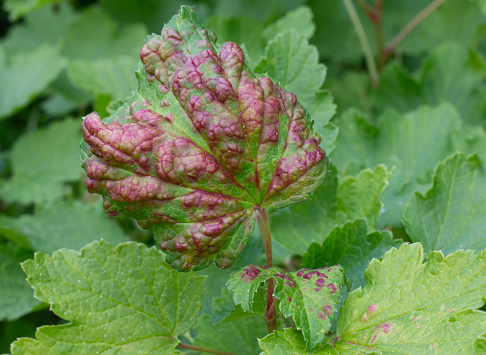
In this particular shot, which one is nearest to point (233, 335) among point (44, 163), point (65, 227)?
point (65, 227)

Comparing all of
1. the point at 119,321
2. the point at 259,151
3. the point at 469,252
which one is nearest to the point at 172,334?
the point at 119,321

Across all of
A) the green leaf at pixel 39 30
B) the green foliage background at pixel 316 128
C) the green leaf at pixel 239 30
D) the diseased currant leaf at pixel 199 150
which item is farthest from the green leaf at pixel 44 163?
the diseased currant leaf at pixel 199 150

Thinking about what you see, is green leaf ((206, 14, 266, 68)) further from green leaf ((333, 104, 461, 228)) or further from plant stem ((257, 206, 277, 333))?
plant stem ((257, 206, 277, 333))

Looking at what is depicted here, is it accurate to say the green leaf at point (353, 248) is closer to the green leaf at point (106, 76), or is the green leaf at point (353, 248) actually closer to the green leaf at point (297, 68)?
the green leaf at point (297, 68)

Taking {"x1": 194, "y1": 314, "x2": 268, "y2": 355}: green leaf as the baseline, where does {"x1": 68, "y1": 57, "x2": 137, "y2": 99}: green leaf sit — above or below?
above

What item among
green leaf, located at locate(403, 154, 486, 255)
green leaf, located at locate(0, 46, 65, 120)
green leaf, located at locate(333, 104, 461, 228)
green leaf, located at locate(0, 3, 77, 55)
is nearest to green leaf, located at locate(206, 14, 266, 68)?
green leaf, located at locate(333, 104, 461, 228)

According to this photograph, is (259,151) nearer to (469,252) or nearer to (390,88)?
(469,252)
